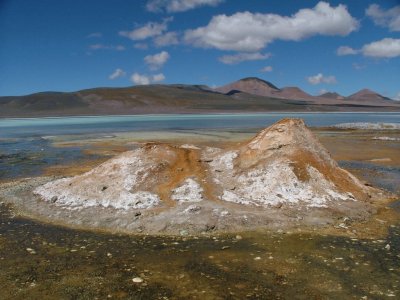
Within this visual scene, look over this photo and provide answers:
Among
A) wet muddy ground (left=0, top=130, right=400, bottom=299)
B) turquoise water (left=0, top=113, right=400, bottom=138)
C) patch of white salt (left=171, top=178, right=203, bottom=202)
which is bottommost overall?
turquoise water (left=0, top=113, right=400, bottom=138)

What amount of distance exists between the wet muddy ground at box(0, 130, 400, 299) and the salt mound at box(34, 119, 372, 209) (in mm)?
2066

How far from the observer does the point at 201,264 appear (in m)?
10.2

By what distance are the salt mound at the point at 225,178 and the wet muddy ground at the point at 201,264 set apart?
2.07 meters

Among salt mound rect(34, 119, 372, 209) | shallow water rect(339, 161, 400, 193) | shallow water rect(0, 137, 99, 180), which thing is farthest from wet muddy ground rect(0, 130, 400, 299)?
shallow water rect(0, 137, 99, 180)

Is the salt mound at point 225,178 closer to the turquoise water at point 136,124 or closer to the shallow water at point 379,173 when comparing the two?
the shallow water at point 379,173

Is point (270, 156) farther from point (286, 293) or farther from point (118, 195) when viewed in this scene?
point (286, 293)

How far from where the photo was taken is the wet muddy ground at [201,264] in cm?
878

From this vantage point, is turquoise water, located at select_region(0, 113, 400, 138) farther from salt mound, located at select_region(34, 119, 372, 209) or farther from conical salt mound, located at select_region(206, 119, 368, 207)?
conical salt mound, located at select_region(206, 119, 368, 207)

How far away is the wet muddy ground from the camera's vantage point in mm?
8781

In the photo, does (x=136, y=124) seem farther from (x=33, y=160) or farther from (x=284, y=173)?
(x=284, y=173)

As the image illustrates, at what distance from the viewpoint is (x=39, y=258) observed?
10.8 metres

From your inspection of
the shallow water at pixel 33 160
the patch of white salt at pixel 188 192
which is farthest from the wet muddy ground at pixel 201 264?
the shallow water at pixel 33 160

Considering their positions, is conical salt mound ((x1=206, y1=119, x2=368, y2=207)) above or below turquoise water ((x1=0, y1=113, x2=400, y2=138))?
above

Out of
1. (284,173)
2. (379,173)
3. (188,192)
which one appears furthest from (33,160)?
(379,173)
